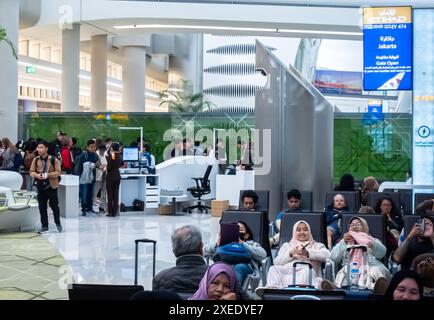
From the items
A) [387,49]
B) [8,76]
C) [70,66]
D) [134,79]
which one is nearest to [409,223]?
[387,49]

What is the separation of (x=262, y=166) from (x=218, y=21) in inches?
498

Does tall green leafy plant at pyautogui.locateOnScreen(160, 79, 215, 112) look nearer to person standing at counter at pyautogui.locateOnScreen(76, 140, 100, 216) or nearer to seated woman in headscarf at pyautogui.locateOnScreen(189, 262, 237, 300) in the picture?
person standing at counter at pyautogui.locateOnScreen(76, 140, 100, 216)

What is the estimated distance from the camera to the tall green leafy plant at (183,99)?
42594 millimetres

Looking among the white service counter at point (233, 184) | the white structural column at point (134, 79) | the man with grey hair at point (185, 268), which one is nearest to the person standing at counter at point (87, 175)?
the white service counter at point (233, 184)

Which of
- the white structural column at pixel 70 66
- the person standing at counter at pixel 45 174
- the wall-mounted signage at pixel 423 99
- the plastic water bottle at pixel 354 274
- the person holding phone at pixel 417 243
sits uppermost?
the white structural column at pixel 70 66

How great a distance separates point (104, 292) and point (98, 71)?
90.2ft

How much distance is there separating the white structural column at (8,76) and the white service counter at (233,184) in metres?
8.28

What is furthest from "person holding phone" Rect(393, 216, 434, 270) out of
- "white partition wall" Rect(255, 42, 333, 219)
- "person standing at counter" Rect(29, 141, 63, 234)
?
"person standing at counter" Rect(29, 141, 63, 234)

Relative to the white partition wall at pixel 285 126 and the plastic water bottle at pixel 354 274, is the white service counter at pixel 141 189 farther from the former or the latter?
the plastic water bottle at pixel 354 274

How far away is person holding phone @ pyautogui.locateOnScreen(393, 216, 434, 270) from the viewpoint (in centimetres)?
577

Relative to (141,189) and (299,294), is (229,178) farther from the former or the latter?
(299,294)

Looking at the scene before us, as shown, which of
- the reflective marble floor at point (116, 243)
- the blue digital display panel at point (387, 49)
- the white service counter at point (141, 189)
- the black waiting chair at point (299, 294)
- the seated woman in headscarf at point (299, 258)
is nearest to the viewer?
the black waiting chair at point (299, 294)
